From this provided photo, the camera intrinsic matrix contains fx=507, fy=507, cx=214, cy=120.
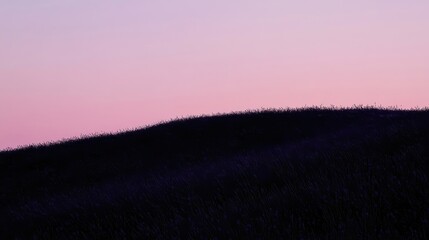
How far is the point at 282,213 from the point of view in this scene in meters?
5.71

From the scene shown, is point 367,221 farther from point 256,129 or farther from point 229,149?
point 256,129

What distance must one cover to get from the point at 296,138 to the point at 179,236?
492 inches

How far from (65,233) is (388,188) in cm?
516

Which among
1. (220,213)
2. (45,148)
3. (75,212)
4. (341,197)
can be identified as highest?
(341,197)

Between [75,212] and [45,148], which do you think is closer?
[75,212]

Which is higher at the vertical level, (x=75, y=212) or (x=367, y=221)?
(x=367, y=221)

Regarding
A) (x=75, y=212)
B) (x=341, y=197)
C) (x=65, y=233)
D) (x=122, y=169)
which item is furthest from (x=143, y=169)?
(x=341, y=197)

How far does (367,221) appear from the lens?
466cm

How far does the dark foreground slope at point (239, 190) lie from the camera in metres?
5.03

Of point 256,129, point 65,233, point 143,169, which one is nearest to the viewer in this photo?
point 65,233

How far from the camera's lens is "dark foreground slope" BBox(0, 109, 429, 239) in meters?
5.03

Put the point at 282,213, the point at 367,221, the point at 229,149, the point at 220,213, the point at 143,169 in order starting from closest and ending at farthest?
the point at 367,221 < the point at 282,213 < the point at 220,213 < the point at 143,169 < the point at 229,149

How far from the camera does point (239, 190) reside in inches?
300

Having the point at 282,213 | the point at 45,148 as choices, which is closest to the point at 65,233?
the point at 282,213
